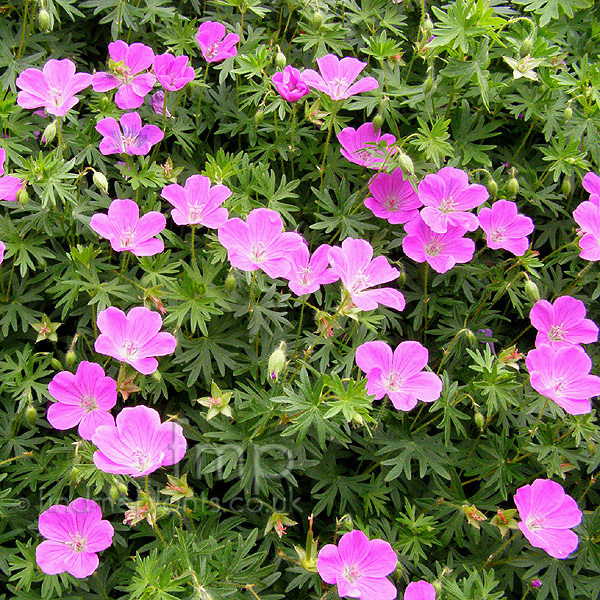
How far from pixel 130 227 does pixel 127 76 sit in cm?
65

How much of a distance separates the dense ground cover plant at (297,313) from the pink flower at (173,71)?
0.5 inches

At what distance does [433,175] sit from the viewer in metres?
2.31

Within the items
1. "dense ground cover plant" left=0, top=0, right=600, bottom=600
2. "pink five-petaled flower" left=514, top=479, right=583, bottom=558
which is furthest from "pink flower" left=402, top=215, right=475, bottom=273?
"pink five-petaled flower" left=514, top=479, right=583, bottom=558

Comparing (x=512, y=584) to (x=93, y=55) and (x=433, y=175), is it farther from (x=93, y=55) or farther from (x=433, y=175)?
(x=93, y=55)

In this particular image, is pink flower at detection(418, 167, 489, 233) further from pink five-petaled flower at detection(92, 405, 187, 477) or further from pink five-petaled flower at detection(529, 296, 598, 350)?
pink five-petaled flower at detection(92, 405, 187, 477)

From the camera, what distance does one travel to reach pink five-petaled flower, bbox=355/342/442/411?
1977mm

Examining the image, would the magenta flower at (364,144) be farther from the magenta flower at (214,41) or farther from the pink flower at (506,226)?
the magenta flower at (214,41)

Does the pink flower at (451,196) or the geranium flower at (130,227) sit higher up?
the pink flower at (451,196)

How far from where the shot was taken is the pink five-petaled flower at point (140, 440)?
176 centimetres

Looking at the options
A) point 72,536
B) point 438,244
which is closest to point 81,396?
point 72,536

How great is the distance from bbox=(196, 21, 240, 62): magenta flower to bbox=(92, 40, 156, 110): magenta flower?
20 centimetres

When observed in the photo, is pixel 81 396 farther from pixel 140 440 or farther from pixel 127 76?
pixel 127 76

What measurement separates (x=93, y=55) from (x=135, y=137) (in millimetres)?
836

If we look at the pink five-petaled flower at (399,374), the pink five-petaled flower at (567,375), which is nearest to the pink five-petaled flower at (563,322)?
the pink five-petaled flower at (567,375)
